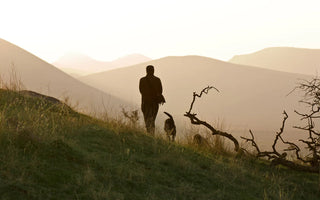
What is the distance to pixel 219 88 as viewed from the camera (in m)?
96.7

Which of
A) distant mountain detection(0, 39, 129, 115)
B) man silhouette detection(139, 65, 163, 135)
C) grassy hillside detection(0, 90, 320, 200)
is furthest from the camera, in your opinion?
distant mountain detection(0, 39, 129, 115)

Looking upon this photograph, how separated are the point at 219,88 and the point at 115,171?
91.8 metres

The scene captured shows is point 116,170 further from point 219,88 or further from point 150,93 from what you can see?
point 219,88

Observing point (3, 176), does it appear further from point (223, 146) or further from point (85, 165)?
point (223, 146)

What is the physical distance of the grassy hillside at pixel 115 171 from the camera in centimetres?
521

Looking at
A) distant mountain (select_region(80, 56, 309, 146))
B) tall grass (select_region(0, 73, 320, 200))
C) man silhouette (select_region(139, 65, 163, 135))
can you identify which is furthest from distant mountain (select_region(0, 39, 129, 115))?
tall grass (select_region(0, 73, 320, 200))

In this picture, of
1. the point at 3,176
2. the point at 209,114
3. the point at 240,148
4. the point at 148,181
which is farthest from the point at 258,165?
the point at 209,114

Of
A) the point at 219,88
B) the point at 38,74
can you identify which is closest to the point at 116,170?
the point at 38,74

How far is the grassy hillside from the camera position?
521 centimetres

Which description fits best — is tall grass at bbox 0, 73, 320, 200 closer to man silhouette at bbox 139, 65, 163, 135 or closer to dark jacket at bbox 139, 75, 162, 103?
man silhouette at bbox 139, 65, 163, 135

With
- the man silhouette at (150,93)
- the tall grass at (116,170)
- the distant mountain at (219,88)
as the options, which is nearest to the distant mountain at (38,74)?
the distant mountain at (219,88)

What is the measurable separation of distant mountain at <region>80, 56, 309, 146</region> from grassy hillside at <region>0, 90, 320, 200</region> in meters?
56.1

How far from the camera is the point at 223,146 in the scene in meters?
9.78

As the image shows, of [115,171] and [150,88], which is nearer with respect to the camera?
[115,171]
